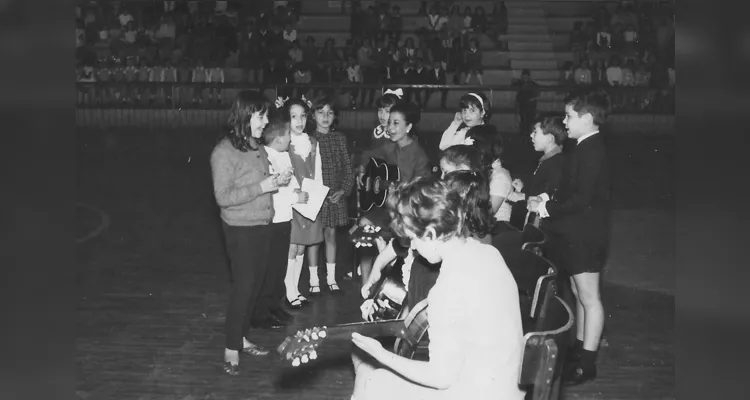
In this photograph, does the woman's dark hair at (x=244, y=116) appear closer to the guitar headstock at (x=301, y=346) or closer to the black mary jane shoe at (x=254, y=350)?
the black mary jane shoe at (x=254, y=350)

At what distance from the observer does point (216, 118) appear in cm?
2259

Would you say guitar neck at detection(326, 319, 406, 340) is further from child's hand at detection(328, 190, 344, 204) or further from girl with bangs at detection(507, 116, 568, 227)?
child's hand at detection(328, 190, 344, 204)

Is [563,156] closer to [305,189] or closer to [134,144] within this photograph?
[305,189]

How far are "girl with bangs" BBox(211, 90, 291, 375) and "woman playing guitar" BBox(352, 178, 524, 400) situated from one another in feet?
8.39

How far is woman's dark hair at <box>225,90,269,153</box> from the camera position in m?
5.79

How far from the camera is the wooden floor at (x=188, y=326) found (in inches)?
229

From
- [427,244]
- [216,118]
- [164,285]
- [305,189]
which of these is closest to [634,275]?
[305,189]

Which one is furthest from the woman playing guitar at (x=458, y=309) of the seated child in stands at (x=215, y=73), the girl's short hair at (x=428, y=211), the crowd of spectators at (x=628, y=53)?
the seated child in stands at (x=215, y=73)

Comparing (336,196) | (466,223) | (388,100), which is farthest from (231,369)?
(466,223)

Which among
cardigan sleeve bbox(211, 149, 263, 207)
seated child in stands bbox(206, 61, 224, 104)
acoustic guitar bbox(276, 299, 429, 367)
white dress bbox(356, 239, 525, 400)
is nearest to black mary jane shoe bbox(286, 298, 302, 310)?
cardigan sleeve bbox(211, 149, 263, 207)

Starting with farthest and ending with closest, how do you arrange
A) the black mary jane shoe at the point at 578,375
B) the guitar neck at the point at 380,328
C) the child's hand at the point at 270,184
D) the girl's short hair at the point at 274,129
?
the girl's short hair at the point at 274,129
the black mary jane shoe at the point at 578,375
the child's hand at the point at 270,184
the guitar neck at the point at 380,328

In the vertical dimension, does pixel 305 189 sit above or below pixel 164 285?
above

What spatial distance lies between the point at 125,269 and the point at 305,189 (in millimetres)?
2481

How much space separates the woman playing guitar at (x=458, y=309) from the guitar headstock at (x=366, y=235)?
7.88 ft
